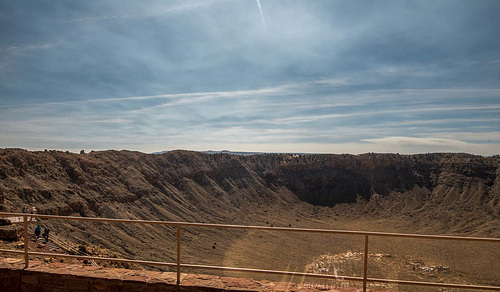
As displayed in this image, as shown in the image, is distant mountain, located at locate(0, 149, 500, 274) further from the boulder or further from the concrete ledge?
the concrete ledge

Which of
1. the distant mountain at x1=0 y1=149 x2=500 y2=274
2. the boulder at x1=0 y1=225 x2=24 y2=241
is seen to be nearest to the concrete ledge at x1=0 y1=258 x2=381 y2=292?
the boulder at x1=0 y1=225 x2=24 y2=241

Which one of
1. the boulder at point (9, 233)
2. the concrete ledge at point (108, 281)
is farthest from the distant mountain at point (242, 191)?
the concrete ledge at point (108, 281)

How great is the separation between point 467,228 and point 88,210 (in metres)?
45.4

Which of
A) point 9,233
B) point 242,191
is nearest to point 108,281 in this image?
point 9,233

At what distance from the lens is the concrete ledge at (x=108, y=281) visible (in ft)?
17.7

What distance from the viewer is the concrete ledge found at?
539cm

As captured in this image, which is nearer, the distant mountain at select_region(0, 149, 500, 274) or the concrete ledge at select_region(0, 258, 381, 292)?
the concrete ledge at select_region(0, 258, 381, 292)

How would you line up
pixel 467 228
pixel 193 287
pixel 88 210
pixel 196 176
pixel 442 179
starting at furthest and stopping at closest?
pixel 442 179, pixel 196 176, pixel 467 228, pixel 88 210, pixel 193 287

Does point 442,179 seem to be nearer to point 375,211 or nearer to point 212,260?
point 375,211

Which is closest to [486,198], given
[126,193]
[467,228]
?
[467,228]

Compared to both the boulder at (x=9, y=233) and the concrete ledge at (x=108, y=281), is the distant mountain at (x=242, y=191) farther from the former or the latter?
the concrete ledge at (x=108, y=281)

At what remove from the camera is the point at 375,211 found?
159 ft

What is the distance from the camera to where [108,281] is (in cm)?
560

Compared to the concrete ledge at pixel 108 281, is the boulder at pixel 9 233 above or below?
below
